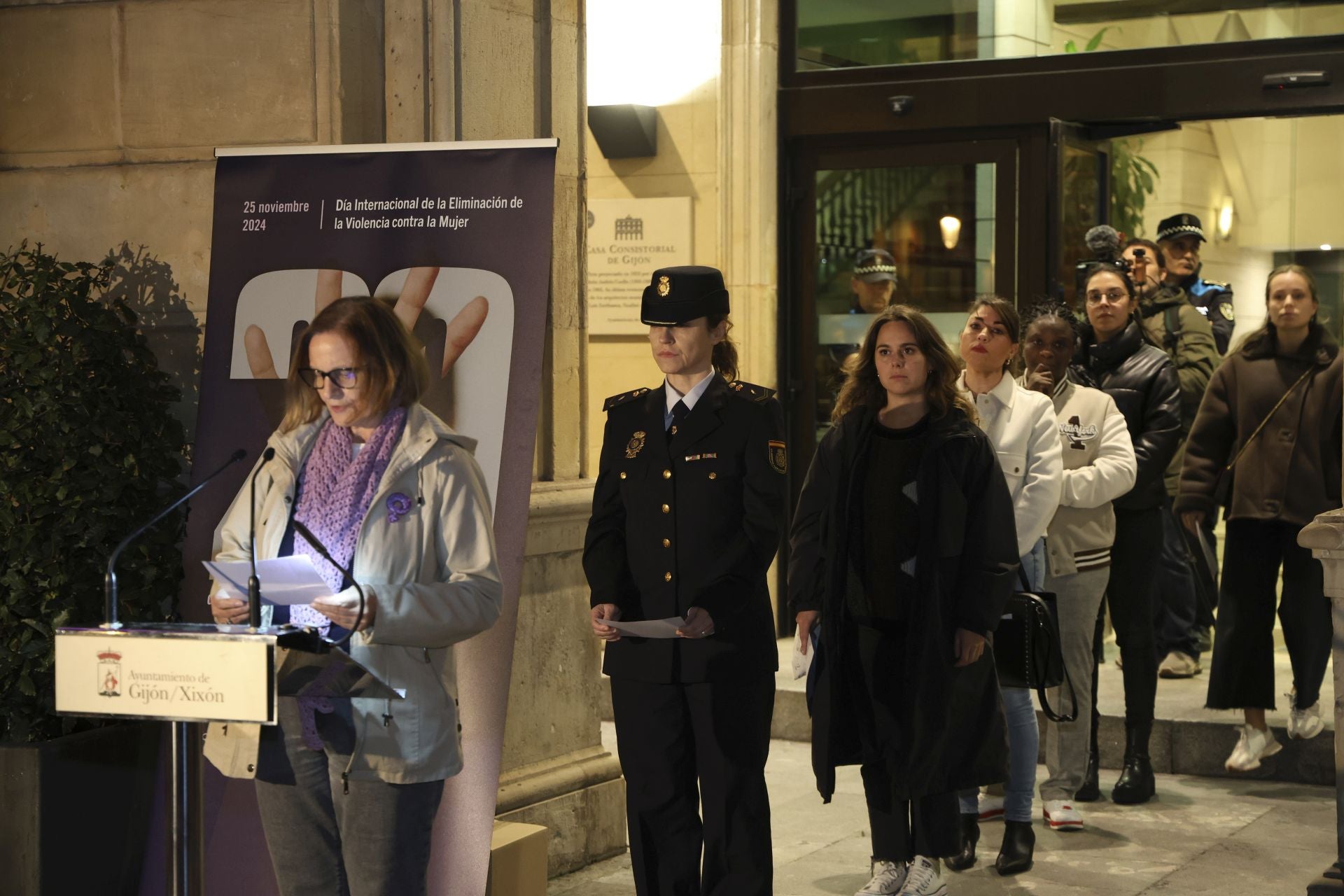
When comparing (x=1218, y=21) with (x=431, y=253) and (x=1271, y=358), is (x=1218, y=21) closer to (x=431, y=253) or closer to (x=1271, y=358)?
(x=1271, y=358)

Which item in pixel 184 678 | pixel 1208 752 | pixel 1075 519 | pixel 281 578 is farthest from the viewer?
pixel 1208 752

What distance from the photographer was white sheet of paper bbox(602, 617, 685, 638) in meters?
4.08

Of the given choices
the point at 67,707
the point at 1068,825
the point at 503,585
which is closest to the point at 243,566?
the point at 67,707

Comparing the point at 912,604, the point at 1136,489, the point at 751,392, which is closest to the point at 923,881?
the point at 912,604

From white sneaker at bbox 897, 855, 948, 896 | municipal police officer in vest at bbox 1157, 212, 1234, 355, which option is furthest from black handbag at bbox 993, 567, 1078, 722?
municipal police officer in vest at bbox 1157, 212, 1234, 355

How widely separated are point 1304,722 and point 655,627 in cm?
342

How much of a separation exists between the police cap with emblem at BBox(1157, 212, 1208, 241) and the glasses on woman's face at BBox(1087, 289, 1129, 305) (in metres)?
1.74

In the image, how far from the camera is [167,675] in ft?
8.98

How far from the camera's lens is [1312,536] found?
15.9 feet

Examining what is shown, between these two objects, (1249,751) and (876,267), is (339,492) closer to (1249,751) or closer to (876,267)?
(1249,751)

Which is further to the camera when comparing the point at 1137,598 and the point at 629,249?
the point at 629,249

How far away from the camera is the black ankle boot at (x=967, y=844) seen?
5383mm

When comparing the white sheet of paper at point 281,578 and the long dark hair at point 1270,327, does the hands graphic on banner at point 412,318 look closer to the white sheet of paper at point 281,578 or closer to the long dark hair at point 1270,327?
the white sheet of paper at point 281,578

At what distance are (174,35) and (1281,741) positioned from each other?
15.5 ft
